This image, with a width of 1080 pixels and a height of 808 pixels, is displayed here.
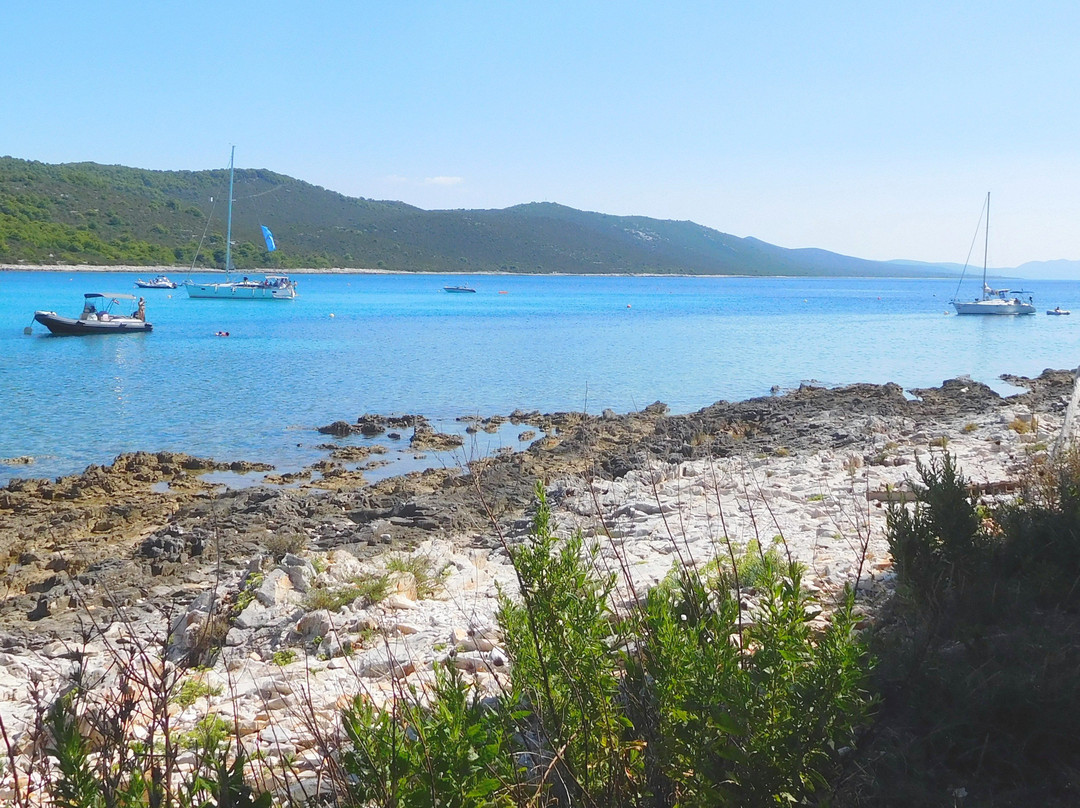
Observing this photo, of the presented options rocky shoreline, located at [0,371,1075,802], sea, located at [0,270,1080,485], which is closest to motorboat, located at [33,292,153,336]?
sea, located at [0,270,1080,485]

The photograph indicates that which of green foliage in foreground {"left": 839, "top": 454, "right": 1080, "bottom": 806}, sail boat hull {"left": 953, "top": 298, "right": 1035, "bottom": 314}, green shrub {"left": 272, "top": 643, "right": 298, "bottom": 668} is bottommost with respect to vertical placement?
green shrub {"left": 272, "top": 643, "right": 298, "bottom": 668}

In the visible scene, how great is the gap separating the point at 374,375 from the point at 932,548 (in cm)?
2357

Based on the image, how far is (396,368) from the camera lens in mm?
29031

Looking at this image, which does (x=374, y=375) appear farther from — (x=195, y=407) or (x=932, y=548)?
(x=932, y=548)

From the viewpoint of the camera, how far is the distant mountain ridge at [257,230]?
10069cm

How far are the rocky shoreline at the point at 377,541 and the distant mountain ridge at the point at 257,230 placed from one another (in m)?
80.5

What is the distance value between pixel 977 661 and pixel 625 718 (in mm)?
1976

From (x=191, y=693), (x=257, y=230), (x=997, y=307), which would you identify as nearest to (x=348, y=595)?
(x=191, y=693)

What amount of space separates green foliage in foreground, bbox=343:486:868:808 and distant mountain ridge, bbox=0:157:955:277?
297ft

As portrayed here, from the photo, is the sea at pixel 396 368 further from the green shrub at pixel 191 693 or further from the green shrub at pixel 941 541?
the green shrub at pixel 941 541

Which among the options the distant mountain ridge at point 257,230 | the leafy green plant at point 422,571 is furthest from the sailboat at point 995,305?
the distant mountain ridge at point 257,230

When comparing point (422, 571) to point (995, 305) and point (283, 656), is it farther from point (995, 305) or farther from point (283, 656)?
point (995, 305)

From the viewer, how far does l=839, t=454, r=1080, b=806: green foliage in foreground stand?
304 cm

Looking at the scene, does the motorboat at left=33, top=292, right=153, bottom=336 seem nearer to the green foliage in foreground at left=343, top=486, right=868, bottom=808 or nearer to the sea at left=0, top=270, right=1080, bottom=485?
the sea at left=0, top=270, right=1080, bottom=485
